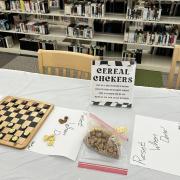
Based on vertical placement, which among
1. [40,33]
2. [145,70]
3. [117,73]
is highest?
[117,73]

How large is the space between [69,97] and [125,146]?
0.41 m

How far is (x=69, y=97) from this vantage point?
1.14 m

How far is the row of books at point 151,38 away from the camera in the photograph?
9.53 ft

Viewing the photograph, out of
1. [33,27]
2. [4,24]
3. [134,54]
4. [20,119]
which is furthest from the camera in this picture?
[4,24]

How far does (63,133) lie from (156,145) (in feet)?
1.23

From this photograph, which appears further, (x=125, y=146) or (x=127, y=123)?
(x=127, y=123)

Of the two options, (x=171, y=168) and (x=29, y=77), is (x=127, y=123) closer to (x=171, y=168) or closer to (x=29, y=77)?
(x=171, y=168)

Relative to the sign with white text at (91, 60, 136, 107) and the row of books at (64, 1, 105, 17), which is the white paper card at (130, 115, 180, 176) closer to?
the sign with white text at (91, 60, 136, 107)

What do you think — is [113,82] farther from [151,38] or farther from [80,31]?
[80,31]

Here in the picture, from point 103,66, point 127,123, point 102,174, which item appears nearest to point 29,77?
point 103,66

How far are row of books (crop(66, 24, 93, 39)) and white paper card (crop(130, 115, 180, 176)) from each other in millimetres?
2318

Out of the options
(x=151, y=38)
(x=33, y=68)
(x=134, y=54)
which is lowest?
(x=33, y=68)

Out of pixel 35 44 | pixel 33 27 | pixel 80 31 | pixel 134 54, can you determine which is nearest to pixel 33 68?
pixel 35 44

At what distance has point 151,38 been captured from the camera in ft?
9.73
